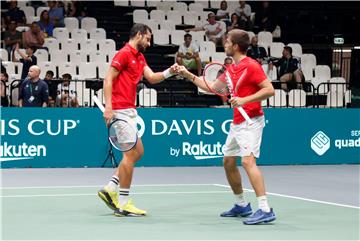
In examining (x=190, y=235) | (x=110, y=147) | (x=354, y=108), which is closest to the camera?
(x=190, y=235)

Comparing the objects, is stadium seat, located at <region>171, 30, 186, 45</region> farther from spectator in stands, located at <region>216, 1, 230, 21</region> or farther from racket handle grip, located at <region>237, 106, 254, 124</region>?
racket handle grip, located at <region>237, 106, 254, 124</region>

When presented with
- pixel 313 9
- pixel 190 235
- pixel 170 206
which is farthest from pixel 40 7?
pixel 190 235

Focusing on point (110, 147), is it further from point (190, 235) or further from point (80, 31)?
point (190, 235)

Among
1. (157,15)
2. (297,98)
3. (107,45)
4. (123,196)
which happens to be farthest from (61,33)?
(123,196)

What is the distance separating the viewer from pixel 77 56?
72.0 feet

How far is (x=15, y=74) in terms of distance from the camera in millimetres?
20641

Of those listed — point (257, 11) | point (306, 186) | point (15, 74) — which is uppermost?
point (257, 11)

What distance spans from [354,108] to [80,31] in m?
7.86

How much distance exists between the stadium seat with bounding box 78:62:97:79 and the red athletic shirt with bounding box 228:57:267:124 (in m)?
12.0

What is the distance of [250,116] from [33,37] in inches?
524

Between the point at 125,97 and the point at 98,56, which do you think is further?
the point at 98,56

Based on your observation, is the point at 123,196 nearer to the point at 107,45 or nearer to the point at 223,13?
the point at 107,45

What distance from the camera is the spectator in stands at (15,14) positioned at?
74.9ft

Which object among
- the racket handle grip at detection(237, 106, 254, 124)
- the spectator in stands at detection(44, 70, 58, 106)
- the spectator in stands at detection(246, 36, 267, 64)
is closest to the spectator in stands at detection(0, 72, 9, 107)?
the spectator in stands at detection(44, 70, 58, 106)
